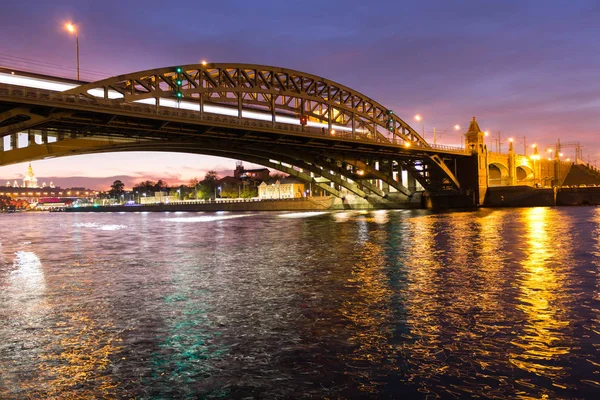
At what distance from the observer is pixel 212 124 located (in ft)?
169

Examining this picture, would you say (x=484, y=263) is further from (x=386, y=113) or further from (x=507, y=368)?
(x=386, y=113)

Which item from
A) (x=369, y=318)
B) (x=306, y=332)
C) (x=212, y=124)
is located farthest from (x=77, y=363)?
(x=212, y=124)

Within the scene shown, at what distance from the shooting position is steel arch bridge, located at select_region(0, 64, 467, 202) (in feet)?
142

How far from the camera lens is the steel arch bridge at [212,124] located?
142 ft

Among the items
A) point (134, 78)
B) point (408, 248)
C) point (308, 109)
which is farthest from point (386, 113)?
point (408, 248)

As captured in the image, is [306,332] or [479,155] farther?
[479,155]

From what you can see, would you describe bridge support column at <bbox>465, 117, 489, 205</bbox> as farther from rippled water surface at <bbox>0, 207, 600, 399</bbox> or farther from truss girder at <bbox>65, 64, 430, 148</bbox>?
rippled water surface at <bbox>0, 207, 600, 399</bbox>

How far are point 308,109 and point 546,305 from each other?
225 ft

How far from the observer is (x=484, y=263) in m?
16.3

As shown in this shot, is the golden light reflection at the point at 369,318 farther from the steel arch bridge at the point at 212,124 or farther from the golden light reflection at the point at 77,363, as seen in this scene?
the steel arch bridge at the point at 212,124

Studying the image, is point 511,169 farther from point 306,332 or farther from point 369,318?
point 306,332

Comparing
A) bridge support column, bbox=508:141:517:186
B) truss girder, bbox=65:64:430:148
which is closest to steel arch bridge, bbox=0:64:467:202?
truss girder, bbox=65:64:430:148

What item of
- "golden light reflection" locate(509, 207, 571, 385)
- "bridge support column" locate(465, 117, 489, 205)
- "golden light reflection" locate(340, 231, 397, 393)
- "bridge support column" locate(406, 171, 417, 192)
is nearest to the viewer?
"golden light reflection" locate(509, 207, 571, 385)

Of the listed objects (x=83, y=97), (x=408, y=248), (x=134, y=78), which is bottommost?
(x=408, y=248)
